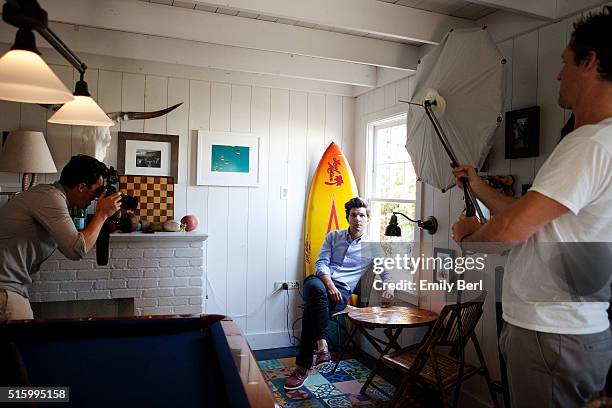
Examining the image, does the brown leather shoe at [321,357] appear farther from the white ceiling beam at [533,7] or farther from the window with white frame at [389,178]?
the white ceiling beam at [533,7]

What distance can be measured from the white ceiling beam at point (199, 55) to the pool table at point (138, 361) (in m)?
2.11

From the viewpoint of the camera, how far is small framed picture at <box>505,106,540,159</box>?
2.46m

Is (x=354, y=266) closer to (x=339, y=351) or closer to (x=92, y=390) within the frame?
(x=339, y=351)

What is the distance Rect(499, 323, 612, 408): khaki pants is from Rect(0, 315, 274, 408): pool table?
28.7 inches

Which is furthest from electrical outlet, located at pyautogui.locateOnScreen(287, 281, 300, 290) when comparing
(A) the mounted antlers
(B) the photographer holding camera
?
(B) the photographer holding camera

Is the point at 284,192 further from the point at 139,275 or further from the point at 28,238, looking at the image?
the point at 28,238

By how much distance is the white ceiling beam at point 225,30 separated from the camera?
2598 mm

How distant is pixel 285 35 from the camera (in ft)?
10.0

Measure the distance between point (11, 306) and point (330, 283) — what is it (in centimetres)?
214

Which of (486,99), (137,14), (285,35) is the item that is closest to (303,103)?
(285,35)

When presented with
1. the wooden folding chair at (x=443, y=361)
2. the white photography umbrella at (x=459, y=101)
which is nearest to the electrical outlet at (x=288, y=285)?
the wooden folding chair at (x=443, y=361)

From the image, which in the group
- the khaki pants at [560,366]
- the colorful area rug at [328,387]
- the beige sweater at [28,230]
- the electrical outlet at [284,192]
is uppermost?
the electrical outlet at [284,192]

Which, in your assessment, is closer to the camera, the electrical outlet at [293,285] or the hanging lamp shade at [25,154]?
the hanging lamp shade at [25,154]

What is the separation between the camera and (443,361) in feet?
9.12
